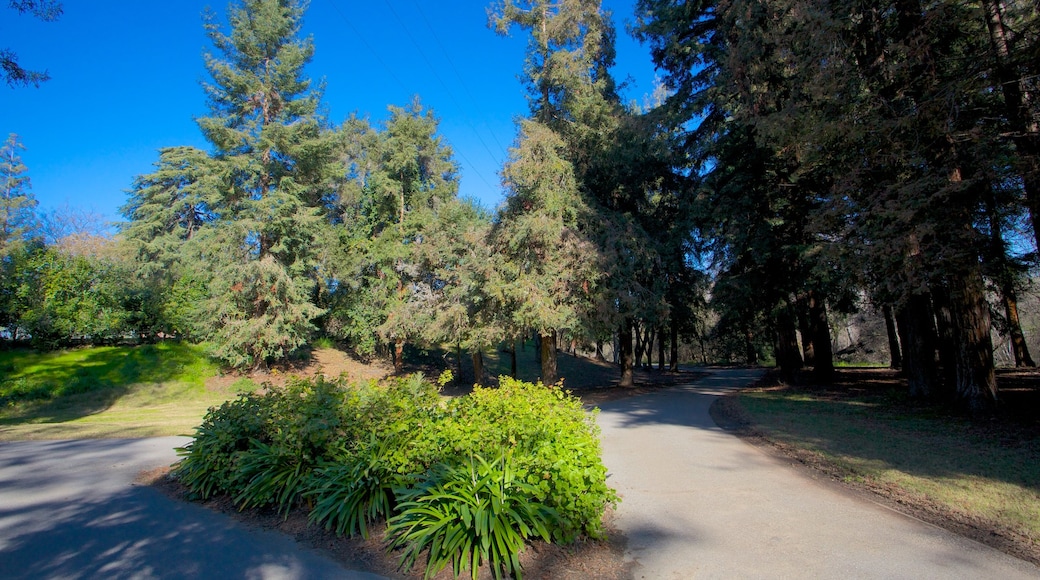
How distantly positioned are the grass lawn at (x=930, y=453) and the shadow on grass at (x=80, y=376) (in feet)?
63.1

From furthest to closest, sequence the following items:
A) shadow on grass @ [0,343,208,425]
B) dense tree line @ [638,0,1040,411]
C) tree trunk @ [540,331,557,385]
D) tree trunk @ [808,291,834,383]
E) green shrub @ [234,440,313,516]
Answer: tree trunk @ [808,291,834,383]
tree trunk @ [540,331,557,385]
shadow on grass @ [0,343,208,425]
dense tree line @ [638,0,1040,411]
green shrub @ [234,440,313,516]

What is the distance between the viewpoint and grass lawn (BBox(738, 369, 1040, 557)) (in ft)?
15.4

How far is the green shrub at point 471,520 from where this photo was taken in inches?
143

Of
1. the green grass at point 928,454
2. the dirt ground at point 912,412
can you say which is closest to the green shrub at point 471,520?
the dirt ground at point 912,412

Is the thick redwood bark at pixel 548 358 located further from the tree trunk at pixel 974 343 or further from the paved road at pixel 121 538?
the paved road at pixel 121 538

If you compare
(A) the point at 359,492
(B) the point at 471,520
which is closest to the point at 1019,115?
(B) the point at 471,520

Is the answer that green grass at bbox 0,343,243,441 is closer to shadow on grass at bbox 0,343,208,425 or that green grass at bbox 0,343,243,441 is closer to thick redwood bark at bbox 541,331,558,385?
shadow on grass at bbox 0,343,208,425

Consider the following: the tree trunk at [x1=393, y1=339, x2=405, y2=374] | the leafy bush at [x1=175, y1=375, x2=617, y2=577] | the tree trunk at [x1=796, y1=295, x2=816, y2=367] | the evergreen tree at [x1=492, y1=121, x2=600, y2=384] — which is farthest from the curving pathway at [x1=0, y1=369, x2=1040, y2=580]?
the tree trunk at [x1=393, y1=339, x2=405, y2=374]

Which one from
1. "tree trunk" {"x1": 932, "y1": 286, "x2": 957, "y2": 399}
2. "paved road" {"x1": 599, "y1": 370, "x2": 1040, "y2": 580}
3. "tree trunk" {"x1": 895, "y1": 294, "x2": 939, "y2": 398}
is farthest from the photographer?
"tree trunk" {"x1": 895, "y1": 294, "x2": 939, "y2": 398}

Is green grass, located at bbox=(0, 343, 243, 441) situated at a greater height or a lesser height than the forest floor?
greater

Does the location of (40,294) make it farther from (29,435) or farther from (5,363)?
(29,435)

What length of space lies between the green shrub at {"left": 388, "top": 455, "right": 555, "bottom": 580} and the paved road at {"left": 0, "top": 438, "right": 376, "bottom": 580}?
1.66 ft

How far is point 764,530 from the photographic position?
4.34 metres

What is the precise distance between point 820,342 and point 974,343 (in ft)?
31.5
